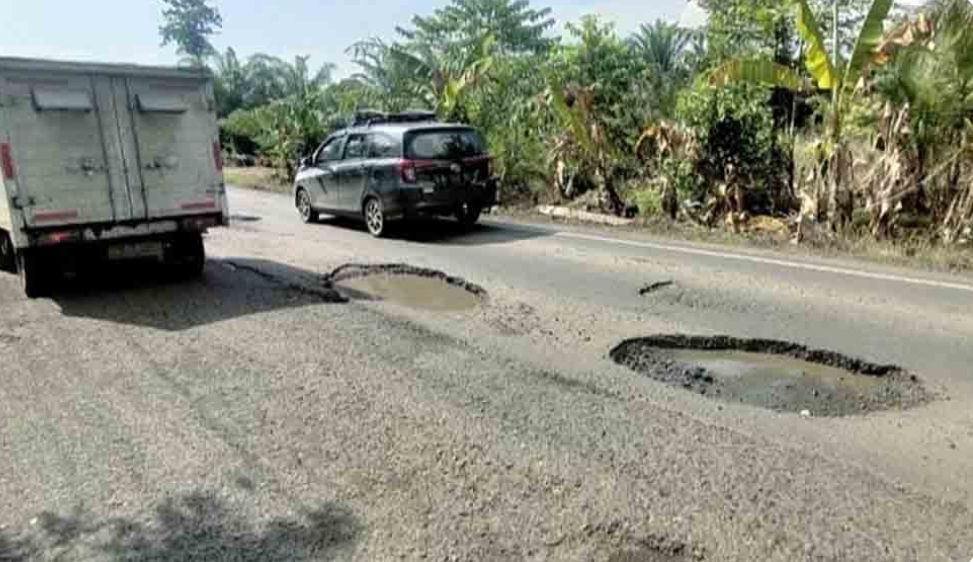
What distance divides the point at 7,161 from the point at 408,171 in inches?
226

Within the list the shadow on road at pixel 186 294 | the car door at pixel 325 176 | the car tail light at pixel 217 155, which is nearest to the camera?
the shadow on road at pixel 186 294

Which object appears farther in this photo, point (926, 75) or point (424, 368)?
point (926, 75)

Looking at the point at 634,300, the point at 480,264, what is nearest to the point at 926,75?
the point at 634,300

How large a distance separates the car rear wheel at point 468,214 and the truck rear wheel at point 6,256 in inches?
254

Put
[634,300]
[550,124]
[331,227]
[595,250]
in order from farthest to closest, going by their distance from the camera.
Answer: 1. [550,124]
2. [331,227]
3. [595,250]
4. [634,300]

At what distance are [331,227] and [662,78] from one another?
825cm

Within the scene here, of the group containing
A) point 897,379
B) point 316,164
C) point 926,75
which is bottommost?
point 897,379

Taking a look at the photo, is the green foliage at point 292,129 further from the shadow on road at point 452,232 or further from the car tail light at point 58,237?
the car tail light at point 58,237

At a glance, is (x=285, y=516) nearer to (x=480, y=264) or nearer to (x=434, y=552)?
(x=434, y=552)

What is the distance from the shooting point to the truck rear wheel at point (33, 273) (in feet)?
25.7

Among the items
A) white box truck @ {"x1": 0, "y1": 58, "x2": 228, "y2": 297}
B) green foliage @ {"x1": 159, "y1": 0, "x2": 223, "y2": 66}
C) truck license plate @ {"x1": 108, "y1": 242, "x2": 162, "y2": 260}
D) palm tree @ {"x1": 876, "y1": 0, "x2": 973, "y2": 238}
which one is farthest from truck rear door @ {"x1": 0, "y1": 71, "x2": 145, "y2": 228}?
green foliage @ {"x1": 159, "y1": 0, "x2": 223, "y2": 66}

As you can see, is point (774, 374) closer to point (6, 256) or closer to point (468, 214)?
point (468, 214)

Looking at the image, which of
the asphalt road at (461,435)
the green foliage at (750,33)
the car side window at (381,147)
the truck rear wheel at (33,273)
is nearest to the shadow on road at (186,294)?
the asphalt road at (461,435)

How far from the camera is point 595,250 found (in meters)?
10.4
